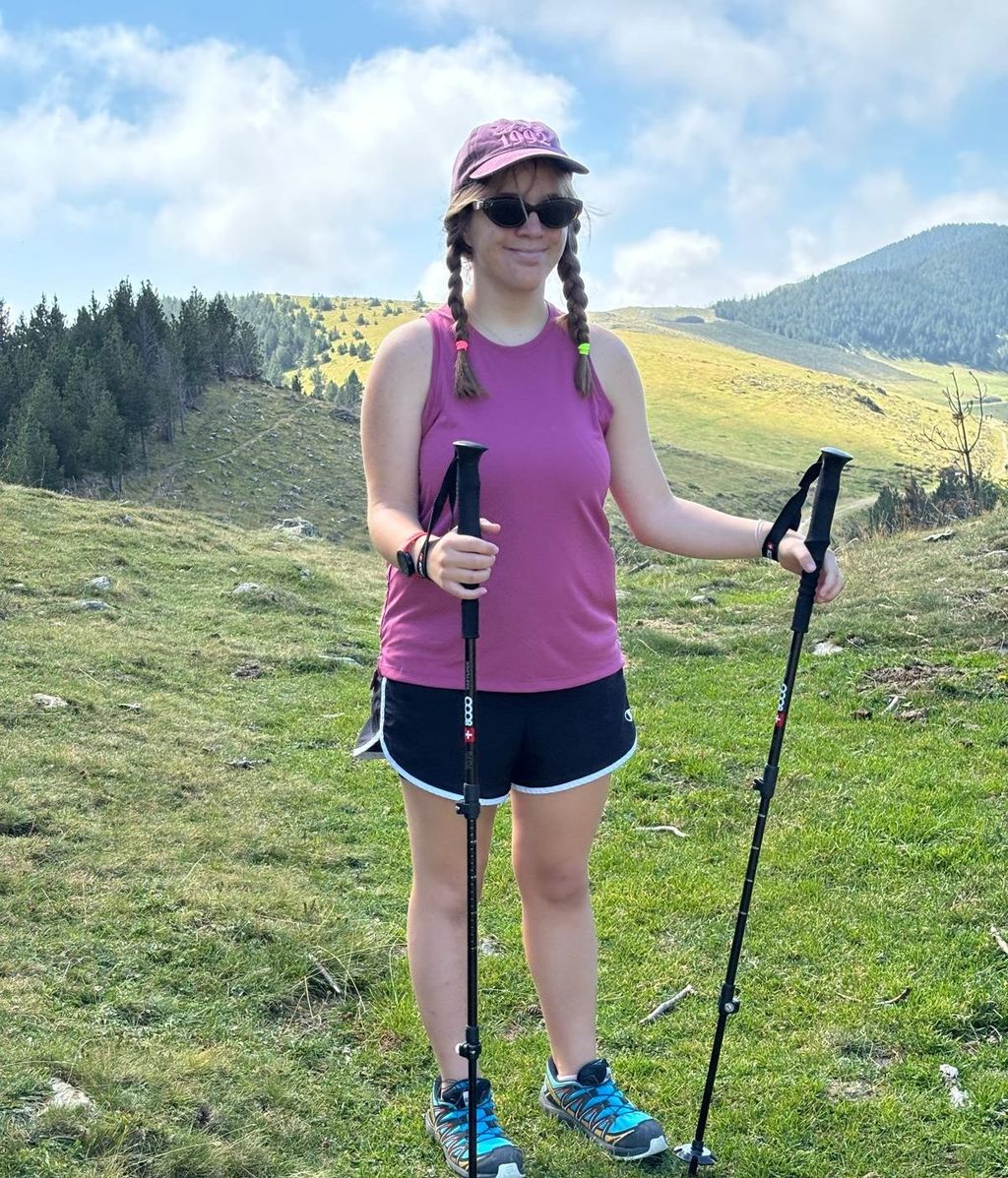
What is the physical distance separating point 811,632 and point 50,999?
839 centimetres

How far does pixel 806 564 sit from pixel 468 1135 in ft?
6.56

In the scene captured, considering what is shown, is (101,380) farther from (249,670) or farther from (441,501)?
(441,501)

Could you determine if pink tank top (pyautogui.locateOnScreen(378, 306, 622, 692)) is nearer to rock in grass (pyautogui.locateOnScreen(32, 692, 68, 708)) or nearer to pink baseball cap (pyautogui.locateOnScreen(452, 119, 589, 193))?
pink baseball cap (pyautogui.locateOnScreen(452, 119, 589, 193))

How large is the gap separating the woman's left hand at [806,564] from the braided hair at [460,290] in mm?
752

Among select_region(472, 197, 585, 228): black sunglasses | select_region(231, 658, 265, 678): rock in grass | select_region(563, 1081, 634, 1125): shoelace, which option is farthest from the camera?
select_region(231, 658, 265, 678): rock in grass

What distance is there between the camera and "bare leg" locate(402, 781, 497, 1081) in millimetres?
3176

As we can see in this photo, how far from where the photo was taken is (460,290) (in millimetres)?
2980

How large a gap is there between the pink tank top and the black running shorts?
0.06 meters

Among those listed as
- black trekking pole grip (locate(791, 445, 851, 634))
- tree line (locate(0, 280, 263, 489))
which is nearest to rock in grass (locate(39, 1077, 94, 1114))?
black trekking pole grip (locate(791, 445, 851, 634))

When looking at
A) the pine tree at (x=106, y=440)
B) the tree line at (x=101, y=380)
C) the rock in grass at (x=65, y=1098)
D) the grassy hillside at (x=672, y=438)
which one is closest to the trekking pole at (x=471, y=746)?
the rock in grass at (x=65, y=1098)

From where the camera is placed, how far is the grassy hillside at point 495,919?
11.2 ft

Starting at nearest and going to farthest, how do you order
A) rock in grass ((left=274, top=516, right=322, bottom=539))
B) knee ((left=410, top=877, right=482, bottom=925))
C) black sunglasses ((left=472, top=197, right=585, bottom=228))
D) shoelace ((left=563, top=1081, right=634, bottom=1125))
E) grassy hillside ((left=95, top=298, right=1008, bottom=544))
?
black sunglasses ((left=472, top=197, right=585, bottom=228))
knee ((left=410, top=877, right=482, bottom=925))
shoelace ((left=563, top=1081, right=634, bottom=1125))
rock in grass ((left=274, top=516, right=322, bottom=539))
grassy hillside ((left=95, top=298, right=1008, bottom=544))

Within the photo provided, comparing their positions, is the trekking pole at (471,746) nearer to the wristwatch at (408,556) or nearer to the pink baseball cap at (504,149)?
the wristwatch at (408,556)

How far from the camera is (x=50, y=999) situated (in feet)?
12.8
